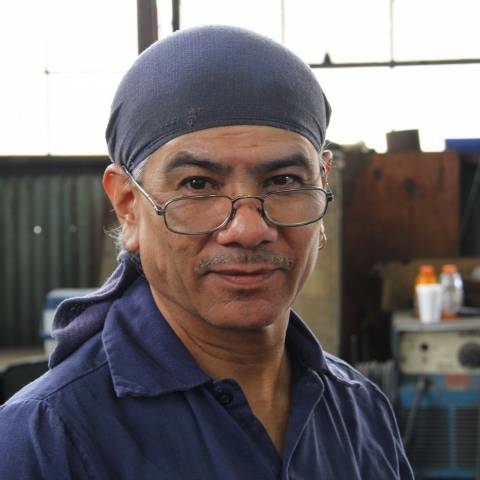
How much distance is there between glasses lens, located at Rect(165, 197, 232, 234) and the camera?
0.97 metres

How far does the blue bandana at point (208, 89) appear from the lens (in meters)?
0.97

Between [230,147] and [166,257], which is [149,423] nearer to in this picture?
[166,257]

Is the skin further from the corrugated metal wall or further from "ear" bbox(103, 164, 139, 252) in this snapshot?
the corrugated metal wall

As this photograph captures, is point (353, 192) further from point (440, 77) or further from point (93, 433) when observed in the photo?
point (93, 433)

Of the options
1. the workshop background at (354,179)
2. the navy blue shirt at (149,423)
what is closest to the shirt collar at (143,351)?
the navy blue shirt at (149,423)

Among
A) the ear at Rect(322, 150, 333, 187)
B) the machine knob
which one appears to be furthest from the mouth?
the machine knob

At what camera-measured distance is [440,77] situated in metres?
4.98

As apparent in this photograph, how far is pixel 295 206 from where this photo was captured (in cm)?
102

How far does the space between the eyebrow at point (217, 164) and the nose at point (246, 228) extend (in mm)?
46

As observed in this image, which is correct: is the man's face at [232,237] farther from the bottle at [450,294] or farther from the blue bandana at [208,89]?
the bottle at [450,294]

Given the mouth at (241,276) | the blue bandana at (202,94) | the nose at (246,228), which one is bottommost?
Answer: the mouth at (241,276)

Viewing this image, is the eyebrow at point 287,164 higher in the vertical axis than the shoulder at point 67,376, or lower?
higher

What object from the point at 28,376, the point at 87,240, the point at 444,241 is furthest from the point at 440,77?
the point at 28,376

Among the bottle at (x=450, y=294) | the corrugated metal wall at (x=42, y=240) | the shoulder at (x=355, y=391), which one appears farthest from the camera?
the corrugated metal wall at (x=42, y=240)
